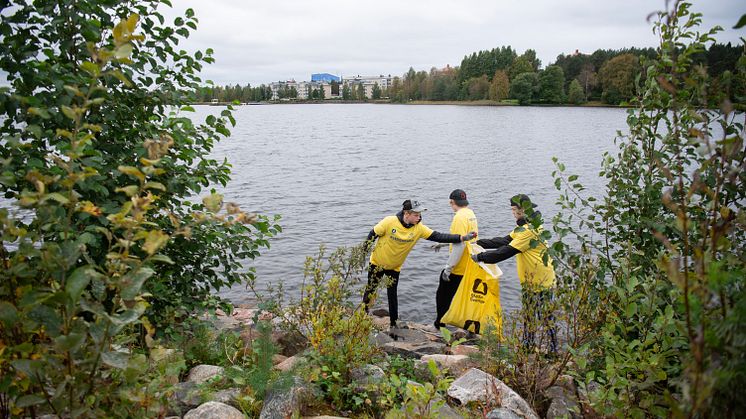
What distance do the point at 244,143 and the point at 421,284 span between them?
33.0 meters

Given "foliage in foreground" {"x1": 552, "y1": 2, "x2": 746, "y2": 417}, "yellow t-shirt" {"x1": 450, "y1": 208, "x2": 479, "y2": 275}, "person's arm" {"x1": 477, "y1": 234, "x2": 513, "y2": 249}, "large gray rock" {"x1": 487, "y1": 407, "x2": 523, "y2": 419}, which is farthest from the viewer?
"yellow t-shirt" {"x1": 450, "y1": 208, "x2": 479, "y2": 275}

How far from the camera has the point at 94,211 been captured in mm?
1898

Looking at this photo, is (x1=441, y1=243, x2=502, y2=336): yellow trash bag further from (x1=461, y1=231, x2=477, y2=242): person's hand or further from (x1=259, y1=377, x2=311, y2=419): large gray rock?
(x1=259, y1=377, x2=311, y2=419): large gray rock

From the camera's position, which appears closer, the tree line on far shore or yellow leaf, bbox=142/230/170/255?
yellow leaf, bbox=142/230/170/255

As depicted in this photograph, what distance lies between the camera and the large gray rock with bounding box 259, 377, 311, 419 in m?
3.30

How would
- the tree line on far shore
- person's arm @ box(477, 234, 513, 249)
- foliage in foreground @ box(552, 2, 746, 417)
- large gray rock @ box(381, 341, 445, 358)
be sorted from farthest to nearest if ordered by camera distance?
the tree line on far shore
person's arm @ box(477, 234, 513, 249)
large gray rock @ box(381, 341, 445, 358)
foliage in foreground @ box(552, 2, 746, 417)

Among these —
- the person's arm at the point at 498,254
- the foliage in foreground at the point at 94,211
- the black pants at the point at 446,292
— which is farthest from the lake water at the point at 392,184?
the person's arm at the point at 498,254

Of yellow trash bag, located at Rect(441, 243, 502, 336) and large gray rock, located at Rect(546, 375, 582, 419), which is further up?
large gray rock, located at Rect(546, 375, 582, 419)

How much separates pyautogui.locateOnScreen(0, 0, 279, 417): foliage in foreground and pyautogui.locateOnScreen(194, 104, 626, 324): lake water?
1703 millimetres

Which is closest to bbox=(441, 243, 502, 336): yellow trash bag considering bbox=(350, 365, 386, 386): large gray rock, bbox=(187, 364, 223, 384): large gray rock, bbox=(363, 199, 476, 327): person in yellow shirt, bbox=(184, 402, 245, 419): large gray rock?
bbox=(363, 199, 476, 327): person in yellow shirt

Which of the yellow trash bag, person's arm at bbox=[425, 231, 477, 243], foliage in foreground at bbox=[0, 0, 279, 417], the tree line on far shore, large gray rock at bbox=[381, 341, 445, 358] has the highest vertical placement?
the tree line on far shore

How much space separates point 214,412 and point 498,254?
4.91 metres

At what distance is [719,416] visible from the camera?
5.08 feet

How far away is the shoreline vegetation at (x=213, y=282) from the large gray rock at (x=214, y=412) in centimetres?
2
